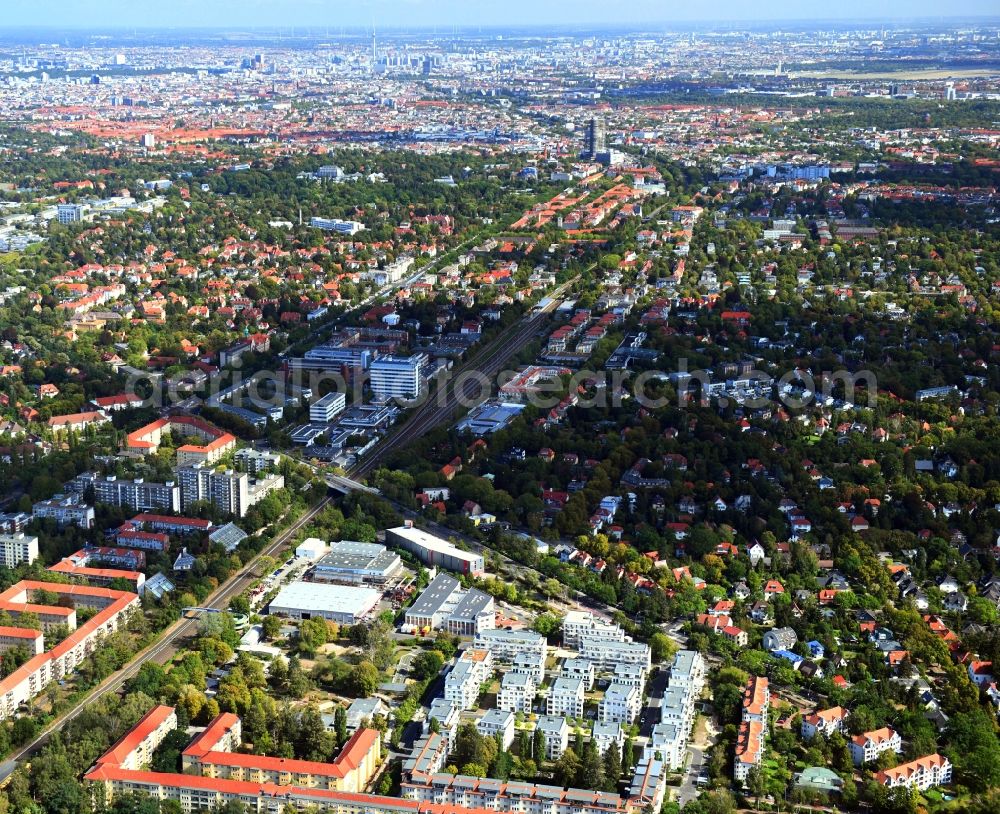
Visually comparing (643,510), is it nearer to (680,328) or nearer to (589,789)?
(589,789)

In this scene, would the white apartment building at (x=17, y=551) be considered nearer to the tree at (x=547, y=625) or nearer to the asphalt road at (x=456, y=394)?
the asphalt road at (x=456, y=394)

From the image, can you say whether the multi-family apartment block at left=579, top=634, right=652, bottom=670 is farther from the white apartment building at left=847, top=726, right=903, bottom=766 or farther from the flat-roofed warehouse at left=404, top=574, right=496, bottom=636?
the white apartment building at left=847, top=726, right=903, bottom=766

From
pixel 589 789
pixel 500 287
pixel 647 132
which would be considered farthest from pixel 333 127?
pixel 589 789

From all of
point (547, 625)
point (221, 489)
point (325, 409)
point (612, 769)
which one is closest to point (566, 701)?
point (612, 769)

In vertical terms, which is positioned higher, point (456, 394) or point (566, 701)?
point (566, 701)

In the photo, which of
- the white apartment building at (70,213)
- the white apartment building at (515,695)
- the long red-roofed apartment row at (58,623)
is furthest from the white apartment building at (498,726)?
the white apartment building at (70,213)

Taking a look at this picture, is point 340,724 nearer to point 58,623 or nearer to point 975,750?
point 58,623

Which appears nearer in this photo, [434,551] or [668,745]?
[668,745]
